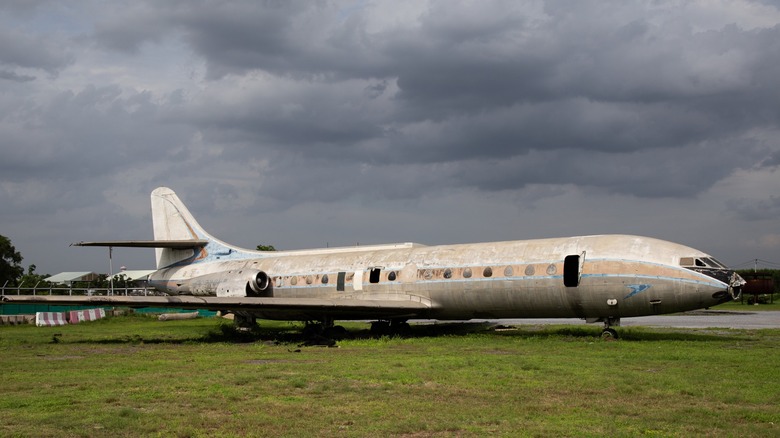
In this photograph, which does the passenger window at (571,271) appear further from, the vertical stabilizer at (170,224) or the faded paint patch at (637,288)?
the vertical stabilizer at (170,224)

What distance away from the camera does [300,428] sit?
8.86m

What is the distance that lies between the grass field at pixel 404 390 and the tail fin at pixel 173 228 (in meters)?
13.6

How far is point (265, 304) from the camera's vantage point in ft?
78.1

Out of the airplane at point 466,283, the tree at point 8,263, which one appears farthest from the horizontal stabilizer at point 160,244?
the tree at point 8,263

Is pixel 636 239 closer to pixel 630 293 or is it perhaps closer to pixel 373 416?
pixel 630 293

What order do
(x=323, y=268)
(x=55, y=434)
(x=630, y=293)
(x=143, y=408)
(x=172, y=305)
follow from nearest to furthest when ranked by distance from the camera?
(x=55, y=434) < (x=143, y=408) < (x=630, y=293) < (x=172, y=305) < (x=323, y=268)

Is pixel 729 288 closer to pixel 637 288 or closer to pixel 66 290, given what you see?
pixel 637 288

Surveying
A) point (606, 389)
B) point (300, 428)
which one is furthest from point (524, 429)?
point (606, 389)

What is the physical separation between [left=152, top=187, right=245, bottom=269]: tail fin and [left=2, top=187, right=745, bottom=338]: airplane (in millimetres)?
2223

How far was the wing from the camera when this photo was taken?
2275 centimetres

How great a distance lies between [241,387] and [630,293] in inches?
503

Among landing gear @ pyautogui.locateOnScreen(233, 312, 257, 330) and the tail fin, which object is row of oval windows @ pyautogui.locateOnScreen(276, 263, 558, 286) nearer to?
landing gear @ pyautogui.locateOnScreen(233, 312, 257, 330)

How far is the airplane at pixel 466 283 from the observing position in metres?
20.5

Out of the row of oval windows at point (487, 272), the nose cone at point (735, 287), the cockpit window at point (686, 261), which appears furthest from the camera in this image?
the row of oval windows at point (487, 272)
